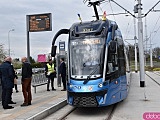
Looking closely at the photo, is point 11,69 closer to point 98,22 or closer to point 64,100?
point 64,100

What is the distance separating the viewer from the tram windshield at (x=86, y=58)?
9.71 m

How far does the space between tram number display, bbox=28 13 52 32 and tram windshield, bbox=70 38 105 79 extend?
687 cm

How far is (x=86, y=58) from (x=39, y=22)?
301 inches

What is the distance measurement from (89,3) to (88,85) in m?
8.43

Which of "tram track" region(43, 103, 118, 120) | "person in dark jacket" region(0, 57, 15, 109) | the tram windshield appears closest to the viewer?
"tram track" region(43, 103, 118, 120)

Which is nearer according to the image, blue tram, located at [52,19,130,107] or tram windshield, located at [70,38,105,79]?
blue tram, located at [52,19,130,107]

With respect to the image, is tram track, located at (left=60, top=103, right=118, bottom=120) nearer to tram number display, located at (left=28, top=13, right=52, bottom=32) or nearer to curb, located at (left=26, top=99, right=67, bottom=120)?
curb, located at (left=26, top=99, right=67, bottom=120)

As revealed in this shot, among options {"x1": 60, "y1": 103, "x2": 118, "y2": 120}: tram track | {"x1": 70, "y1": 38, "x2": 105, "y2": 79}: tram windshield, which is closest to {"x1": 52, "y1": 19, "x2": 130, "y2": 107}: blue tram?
{"x1": 70, "y1": 38, "x2": 105, "y2": 79}: tram windshield

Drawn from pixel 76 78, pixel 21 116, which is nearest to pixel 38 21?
pixel 76 78

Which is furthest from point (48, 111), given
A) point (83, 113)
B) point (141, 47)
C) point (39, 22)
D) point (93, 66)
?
point (141, 47)

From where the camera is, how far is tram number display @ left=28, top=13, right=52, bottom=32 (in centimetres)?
1669

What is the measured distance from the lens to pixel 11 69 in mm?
10062

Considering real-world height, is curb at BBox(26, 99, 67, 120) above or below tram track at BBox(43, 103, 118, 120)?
above

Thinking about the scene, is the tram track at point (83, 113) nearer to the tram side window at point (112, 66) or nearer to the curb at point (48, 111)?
the curb at point (48, 111)
